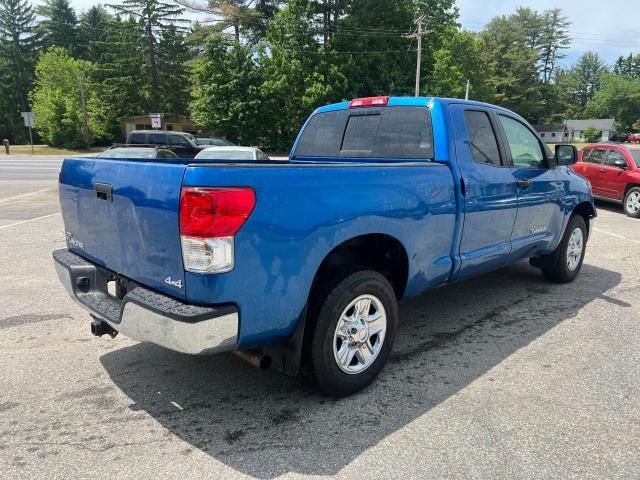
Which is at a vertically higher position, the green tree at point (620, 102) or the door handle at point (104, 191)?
the green tree at point (620, 102)

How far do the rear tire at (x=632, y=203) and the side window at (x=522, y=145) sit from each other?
27.4 ft

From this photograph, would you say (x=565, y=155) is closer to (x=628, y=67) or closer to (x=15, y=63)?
(x=15, y=63)

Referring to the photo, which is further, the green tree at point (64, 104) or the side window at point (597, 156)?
the green tree at point (64, 104)

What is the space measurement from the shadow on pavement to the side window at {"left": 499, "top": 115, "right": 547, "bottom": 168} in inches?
58.7

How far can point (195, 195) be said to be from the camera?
236cm

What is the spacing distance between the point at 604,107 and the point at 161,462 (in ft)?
404

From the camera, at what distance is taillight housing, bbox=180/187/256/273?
236cm

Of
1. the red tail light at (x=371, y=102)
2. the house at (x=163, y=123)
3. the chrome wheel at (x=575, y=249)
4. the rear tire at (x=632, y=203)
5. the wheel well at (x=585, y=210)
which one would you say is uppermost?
the house at (x=163, y=123)

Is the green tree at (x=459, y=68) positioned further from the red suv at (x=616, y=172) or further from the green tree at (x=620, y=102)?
the green tree at (x=620, y=102)

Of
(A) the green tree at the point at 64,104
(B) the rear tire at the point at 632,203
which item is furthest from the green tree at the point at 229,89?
(B) the rear tire at the point at 632,203

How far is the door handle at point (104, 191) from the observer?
2.85 m

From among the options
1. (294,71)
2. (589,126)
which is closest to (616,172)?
(294,71)

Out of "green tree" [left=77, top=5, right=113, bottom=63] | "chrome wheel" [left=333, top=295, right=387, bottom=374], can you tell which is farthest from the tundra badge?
"green tree" [left=77, top=5, right=113, bottom=63]

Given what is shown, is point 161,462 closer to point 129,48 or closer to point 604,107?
point 129,48
